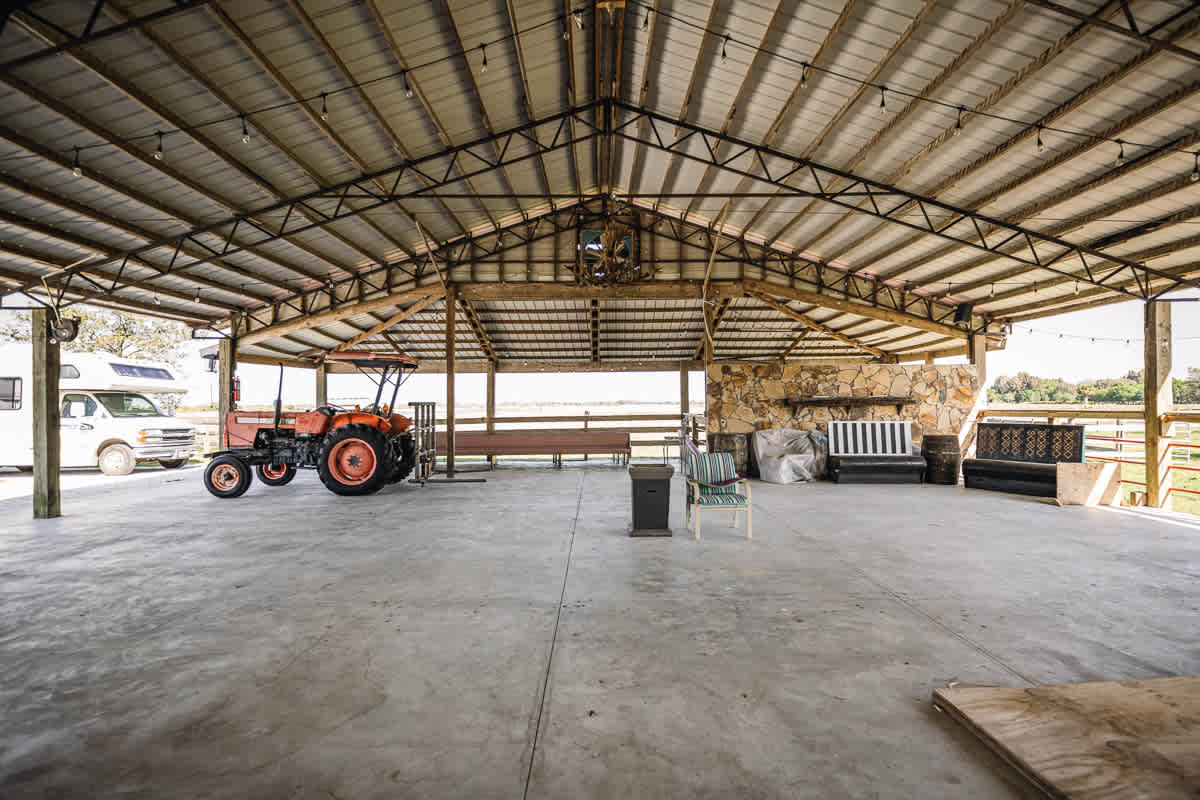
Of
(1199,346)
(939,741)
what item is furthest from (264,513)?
(1199,346)

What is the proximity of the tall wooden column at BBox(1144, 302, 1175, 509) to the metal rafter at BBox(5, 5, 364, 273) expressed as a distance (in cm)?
1103

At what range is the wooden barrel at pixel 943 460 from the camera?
8461mm

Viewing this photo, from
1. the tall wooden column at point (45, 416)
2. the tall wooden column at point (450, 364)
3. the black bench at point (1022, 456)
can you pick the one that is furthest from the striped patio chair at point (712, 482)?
the tall wooden column at point (45, 416)

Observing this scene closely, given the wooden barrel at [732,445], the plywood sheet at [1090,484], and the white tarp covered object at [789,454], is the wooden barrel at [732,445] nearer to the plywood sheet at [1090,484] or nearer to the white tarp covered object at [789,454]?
the white tarp covered object at [789,454]

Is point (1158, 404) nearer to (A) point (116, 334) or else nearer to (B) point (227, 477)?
(B) point (227, 477)

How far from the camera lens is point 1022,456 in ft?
25.1

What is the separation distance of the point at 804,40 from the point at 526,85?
10.4ft

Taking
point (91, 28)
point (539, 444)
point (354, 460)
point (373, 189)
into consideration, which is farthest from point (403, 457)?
point (91, 28)

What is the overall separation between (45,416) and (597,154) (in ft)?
26.2

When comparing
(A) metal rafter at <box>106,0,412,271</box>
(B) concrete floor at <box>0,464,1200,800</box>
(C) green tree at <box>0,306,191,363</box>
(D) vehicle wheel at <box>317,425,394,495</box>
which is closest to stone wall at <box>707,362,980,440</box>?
(B) concrete floor at <box>0,464,1200,800</box>

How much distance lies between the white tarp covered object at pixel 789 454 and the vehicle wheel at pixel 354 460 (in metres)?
5.79

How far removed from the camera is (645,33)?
6156mm

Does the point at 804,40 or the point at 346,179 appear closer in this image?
the point at 804,40

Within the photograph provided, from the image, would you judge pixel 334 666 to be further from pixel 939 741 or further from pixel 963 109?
pixel 963 109
